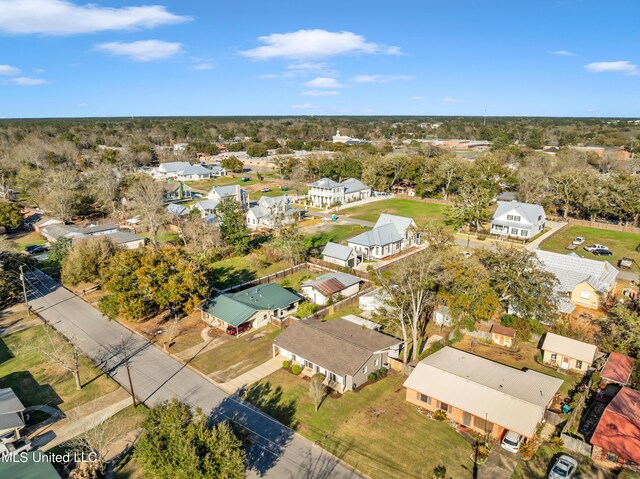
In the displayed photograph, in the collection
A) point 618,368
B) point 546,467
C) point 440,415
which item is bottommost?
point 546,467

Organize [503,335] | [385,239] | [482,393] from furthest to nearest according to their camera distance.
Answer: [385,239], [503,335], [482,393]

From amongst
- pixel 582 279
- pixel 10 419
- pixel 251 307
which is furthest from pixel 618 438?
pixel 10 419

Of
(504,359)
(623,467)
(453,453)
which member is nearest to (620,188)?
(504,359)

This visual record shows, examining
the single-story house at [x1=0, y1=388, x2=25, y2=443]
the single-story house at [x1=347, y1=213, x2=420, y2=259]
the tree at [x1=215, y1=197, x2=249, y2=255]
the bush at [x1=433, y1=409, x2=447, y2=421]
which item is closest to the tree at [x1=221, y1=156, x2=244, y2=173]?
the tree at [x1=215, y1=197, x2=249, y2=255]

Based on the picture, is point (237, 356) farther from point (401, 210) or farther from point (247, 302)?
point (401, 210)

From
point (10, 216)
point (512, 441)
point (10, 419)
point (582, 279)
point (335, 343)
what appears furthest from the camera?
point (10, 216)

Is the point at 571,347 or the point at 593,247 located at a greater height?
the point at 593,247
